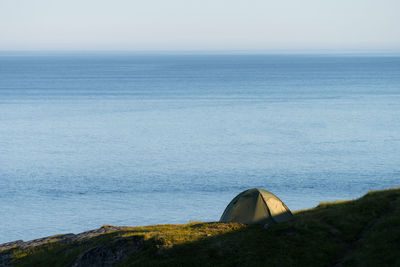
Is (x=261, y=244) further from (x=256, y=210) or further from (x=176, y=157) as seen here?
(x=176, y=157)

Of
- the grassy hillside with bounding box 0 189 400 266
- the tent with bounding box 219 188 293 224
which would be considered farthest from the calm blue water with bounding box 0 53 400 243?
the tent with bounding box 219 188 293 224

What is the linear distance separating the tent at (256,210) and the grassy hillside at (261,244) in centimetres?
68

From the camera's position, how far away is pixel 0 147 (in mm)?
92188

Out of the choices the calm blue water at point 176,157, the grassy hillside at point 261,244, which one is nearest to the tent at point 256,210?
the grassy hillside at point 261,244

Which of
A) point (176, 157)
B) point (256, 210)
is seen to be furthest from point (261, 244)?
point (176, 157)

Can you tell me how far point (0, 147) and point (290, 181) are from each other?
54.4m

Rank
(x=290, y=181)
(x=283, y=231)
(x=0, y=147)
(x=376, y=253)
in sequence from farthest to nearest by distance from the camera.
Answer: (x=0, y=147), (x=290, y=181), (x=283, y=231), (x=376, y=253)

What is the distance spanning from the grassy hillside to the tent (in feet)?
2.23

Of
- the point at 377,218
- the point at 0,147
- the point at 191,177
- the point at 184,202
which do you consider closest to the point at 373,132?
the point at 191,177

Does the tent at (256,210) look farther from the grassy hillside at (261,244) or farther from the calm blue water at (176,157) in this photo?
the calm blue water at (176,157)

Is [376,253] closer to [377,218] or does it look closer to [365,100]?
[377,218]

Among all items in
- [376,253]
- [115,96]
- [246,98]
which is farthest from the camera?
[115,96]

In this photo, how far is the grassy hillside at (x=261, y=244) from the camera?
20.2m

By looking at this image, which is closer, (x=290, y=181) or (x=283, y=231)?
(x=283, y=231)
